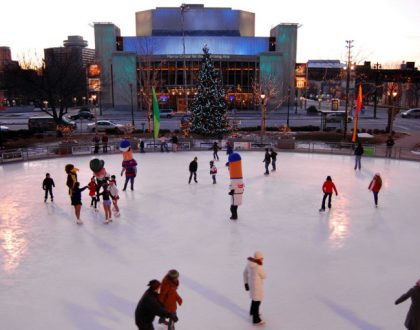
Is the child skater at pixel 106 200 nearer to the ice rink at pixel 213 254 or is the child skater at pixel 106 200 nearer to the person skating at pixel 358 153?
the ice rink at pixel 213 254

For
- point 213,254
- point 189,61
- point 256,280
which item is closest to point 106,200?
point 213,254

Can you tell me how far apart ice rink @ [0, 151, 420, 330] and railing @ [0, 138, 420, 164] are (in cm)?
720

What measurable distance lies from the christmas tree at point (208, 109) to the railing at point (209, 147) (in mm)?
2069

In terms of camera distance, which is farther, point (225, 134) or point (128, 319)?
point (225, 134)

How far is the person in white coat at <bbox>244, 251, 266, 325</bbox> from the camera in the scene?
6.42 m

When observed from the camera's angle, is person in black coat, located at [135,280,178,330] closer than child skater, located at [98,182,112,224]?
Yes

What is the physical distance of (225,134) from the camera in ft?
105

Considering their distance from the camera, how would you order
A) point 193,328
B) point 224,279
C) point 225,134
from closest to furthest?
1. point 193,328
2. point 224,279
3. point 225,134

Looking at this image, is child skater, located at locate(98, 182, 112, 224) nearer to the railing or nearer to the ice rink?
the ice rink

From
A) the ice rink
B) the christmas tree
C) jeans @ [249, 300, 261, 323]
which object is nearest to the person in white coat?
jeans @ [249, 300, 261, 323]

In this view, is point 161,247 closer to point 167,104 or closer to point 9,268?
point 9,268

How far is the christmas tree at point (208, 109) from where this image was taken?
1187 inches

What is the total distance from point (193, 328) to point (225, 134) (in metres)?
26.1

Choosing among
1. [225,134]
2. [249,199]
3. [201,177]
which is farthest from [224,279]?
[225,134]
